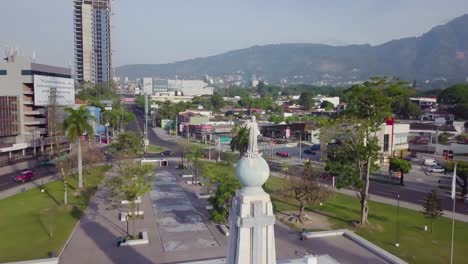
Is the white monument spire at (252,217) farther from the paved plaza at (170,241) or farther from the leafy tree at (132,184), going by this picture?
the leafy tree at (132,184)

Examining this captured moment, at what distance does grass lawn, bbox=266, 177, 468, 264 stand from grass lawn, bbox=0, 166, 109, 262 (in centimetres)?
1824

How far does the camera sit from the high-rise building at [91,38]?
589ft

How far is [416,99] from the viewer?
455 ft

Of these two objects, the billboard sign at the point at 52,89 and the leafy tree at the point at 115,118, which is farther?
the leafy tree at the point at 115,118

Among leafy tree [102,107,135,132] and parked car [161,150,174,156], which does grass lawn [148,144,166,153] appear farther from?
leafy tree [102,107,135,132]

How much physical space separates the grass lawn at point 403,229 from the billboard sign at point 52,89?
4287cm

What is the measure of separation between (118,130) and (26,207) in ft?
200

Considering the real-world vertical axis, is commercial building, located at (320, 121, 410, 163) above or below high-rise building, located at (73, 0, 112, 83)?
below

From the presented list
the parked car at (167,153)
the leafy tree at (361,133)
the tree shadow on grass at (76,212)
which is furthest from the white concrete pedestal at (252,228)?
the parked car at (167,153)

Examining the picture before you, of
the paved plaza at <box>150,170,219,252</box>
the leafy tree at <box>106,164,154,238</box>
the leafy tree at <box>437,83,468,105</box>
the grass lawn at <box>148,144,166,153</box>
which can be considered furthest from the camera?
the leafy tree at <box>437,83,468,105</box>

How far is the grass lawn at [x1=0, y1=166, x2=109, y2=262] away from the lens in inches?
1028

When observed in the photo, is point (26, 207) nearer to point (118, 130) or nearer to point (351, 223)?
point (351, 223)

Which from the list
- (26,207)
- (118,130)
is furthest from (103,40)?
(26,207)

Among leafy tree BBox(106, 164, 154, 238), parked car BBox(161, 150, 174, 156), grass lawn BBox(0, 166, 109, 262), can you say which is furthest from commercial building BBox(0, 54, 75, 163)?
leafy tree BBox(106, 164, 154, 238)
